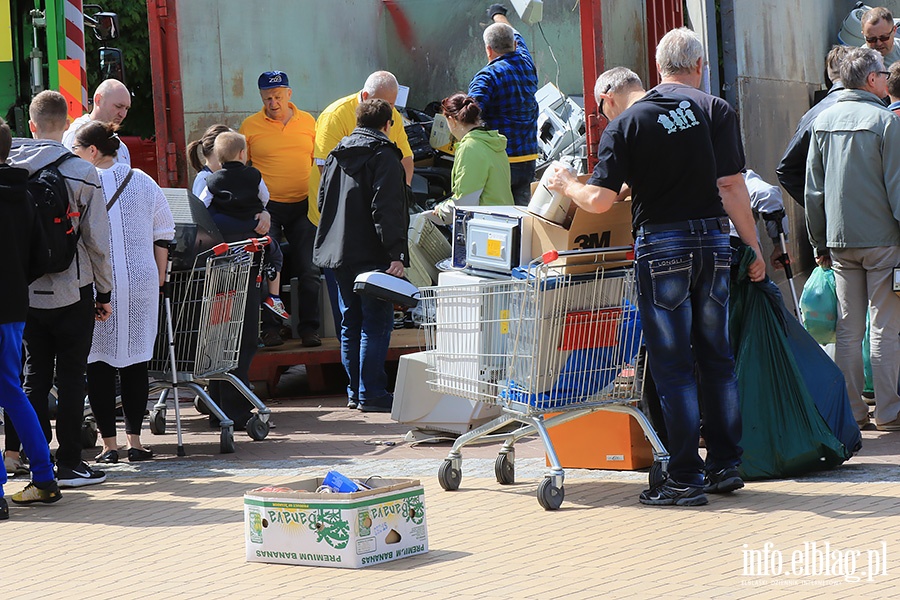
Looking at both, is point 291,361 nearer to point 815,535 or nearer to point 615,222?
point 615,222

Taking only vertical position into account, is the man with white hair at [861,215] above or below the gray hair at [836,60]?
below

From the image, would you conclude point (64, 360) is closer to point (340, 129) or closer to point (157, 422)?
point (157, 422)

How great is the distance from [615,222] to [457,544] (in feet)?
6.10

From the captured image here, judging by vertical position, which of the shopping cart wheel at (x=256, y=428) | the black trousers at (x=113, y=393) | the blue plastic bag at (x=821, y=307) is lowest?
the shopping cart wheel at (x=256, y=428)

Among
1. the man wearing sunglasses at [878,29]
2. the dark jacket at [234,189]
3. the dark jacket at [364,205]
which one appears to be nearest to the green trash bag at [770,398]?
the dark jacket at [364,205]

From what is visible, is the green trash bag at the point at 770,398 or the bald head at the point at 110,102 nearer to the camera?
the green trash bag at the point at 770,398

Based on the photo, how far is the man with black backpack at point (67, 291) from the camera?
7.29m

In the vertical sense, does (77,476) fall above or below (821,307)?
below

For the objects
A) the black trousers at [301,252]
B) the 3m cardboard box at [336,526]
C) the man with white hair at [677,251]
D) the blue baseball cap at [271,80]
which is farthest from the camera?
the blue baseball cap at [271,80]

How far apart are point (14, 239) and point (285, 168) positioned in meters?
4.91

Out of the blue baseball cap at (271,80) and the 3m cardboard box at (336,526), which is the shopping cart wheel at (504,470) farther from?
the blue baseball cap at (271,80)

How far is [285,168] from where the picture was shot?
11664 millimetres

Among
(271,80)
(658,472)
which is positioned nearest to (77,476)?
(658,472)

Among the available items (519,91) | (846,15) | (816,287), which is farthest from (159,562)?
(846,15)
